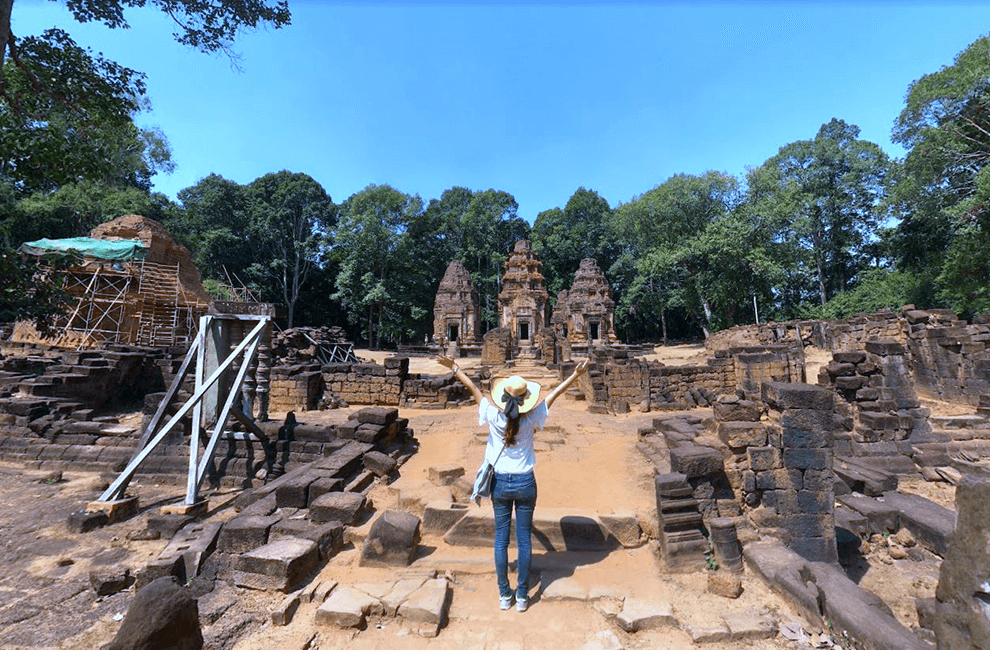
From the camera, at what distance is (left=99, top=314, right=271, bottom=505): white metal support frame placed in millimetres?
5977

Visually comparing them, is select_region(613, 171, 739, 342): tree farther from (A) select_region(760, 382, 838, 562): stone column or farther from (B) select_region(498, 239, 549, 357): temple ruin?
(A) select_region(760, 382, 838, 562): stone column

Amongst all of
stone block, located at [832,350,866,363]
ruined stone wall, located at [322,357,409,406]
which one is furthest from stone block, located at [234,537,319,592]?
stone block, located at [832,350,866,363]

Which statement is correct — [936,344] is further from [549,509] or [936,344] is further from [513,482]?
[513,482]

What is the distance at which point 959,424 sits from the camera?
404 inches

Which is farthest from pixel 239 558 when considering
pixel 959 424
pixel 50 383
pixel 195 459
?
pixel 959 424

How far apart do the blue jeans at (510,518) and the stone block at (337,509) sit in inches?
87.6

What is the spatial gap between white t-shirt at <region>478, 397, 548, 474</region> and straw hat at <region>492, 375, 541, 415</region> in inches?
1.9

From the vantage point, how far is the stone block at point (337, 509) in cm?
493

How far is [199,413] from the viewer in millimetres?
6430

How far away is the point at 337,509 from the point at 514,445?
2.74 metres

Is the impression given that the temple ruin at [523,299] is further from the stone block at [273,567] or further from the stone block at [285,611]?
the stone block at [285,611]

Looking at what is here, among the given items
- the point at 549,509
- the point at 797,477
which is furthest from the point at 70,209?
the point at 797,477

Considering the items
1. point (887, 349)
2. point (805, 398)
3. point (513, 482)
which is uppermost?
point (887, 349)

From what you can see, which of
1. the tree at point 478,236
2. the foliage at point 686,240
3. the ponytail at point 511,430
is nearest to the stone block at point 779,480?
the ponytail at point 511,430
